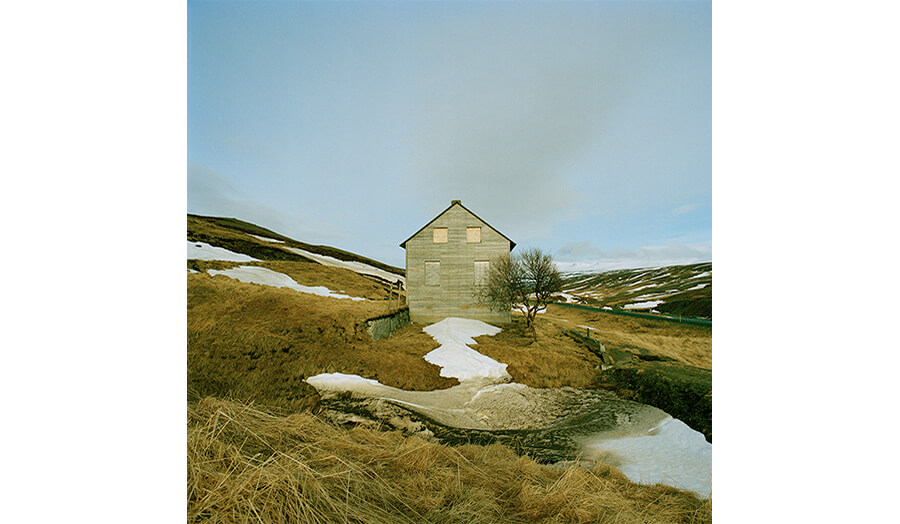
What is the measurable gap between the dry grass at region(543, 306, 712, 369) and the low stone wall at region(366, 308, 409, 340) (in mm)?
1237

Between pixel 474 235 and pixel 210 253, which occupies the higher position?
pixel 474 235

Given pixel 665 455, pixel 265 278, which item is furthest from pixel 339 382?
pixel 665 455

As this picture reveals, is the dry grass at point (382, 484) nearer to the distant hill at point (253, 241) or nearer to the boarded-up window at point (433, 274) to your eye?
the boarded-up window at point (433, 274)

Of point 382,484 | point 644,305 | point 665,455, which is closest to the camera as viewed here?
point 382,484

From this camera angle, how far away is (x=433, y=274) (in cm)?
296

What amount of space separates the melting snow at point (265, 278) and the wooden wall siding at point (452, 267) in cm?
86

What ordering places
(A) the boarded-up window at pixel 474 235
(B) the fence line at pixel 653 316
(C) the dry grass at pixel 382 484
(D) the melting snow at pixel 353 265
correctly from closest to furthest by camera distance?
1. (C) the dry grass at pixel 382 484
2. (B) the fence line at pixel 653 316
3. (A) the boarded-up window at pixel 474 235
4. (D) the melting snow at pixel 353 265

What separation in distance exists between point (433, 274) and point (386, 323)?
58 cm

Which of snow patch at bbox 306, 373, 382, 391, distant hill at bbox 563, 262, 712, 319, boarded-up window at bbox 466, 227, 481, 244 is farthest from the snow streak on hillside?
snow patch at bbox 306, 373, 382, 391

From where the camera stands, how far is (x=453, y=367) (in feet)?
8.48

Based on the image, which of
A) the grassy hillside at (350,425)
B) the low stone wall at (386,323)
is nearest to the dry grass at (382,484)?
the grassy hillside at (350,425)

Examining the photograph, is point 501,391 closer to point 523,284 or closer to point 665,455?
point 523,284

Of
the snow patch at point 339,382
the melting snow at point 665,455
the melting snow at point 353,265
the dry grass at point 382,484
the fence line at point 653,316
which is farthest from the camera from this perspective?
the melting snow at point 353,265

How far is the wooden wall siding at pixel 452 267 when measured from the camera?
2.88 metres
